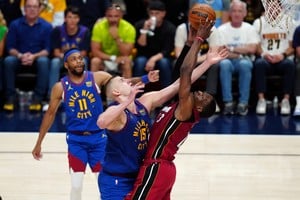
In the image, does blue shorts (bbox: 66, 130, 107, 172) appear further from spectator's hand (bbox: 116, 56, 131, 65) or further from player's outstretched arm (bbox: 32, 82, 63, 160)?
spectator's hand (bbox: 116, 56, 131, 65)

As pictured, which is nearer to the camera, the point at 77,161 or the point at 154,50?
the point at 77,161

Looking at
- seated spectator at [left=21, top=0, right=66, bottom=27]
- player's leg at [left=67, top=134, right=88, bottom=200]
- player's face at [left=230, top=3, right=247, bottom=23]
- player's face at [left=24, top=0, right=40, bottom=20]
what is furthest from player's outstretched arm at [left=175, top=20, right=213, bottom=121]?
seated spectator at [left=21, top=0, right=66, bottom=27]

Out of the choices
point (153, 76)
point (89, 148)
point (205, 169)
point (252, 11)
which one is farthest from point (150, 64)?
point (153, 76)

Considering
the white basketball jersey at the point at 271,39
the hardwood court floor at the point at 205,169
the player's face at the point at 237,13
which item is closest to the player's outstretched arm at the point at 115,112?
the hardwood court floor at the point at 205,169

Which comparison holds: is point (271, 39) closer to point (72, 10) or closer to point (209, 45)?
point (209, 45)

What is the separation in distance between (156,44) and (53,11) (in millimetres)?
1807

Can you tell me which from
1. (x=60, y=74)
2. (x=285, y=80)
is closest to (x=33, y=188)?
(x=60, y=74)

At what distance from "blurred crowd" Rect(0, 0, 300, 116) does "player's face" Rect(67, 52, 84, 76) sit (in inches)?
147

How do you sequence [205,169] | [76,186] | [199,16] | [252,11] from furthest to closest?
[252,11], [205,169], [76,186], [199,16]

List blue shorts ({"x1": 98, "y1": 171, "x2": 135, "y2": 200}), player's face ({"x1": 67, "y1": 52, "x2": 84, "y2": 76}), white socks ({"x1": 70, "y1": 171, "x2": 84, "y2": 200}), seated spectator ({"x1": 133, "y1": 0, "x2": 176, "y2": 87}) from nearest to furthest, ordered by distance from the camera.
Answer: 1. blue shorts ({"x1": 98, "y1": 171, "x2": 135, "y2": 200})
2. white socks ({"x1": 70, "y1": 171, "x2": 84, "y2": 200})
3. player's face ({"x1": 67, "y1": 52, "x2": 84, "y2": 76})
4. seated spectator ({"x1": 133, "y1": 0, "x2": 176, "y2": 87})

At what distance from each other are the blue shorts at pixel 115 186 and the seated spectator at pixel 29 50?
5.60 metres

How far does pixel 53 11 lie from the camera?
11.6m

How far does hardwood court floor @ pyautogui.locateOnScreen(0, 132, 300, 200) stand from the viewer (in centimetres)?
739

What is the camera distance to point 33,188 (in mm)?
7539
